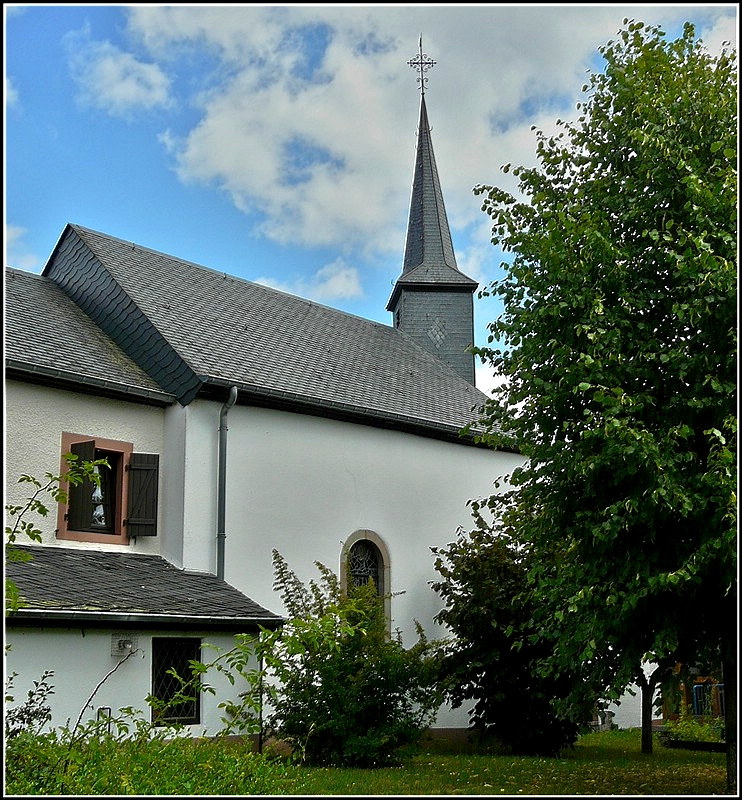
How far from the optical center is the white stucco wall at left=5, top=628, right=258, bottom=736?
36.7 ft

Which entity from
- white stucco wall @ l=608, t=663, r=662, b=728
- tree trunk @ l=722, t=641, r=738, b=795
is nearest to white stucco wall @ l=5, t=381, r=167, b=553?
tree trunk @ l=722, t=641, r=738, b=795

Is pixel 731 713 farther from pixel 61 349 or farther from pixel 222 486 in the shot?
pixel 61 349

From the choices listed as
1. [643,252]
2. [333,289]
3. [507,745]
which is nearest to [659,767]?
[507,745]

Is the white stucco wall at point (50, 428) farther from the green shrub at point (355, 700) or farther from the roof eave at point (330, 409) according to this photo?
the green shrub at point (355, 700)

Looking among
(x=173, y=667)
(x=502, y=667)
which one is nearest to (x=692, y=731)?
(x=502, y=667)

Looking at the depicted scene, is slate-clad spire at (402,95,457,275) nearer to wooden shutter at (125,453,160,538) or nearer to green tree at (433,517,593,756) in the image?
green tree at (433,517,593,756)

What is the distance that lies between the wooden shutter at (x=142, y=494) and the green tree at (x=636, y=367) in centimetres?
647

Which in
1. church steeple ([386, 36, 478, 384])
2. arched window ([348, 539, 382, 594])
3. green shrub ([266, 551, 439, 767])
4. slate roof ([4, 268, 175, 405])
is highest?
church steeple ([386, 36, 478, 384])

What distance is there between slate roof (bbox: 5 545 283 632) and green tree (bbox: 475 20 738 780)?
4627mm

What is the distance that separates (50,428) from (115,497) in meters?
1.53

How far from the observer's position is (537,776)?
12.0m

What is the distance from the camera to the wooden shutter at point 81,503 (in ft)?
45.2

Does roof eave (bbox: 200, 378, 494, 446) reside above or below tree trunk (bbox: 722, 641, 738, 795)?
above

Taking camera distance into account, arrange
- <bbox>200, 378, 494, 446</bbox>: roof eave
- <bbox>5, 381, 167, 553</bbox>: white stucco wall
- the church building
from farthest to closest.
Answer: <bbox>200, 378, 494, 446</bbox>: roof eave, <bbox>5, 381, 167, 553</bbox>: white stucco wall, the church building
